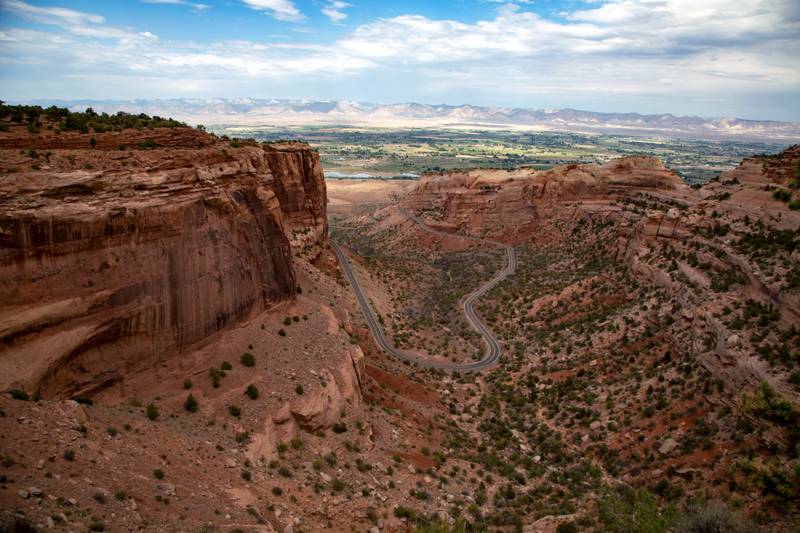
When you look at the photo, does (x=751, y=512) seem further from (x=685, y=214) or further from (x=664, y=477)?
(x=685, y=214)

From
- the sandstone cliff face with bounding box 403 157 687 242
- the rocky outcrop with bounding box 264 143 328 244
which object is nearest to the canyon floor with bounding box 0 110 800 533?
the rocky outcrop with bounding box 264 143 328 244

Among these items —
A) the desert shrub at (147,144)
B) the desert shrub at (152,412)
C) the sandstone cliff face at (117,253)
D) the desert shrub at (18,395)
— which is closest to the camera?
the desert shrub at (18,395)

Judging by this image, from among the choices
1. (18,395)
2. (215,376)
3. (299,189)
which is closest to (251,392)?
(215,376)

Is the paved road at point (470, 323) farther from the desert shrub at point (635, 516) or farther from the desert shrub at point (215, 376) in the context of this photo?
the desert shrub at point (635, 516)

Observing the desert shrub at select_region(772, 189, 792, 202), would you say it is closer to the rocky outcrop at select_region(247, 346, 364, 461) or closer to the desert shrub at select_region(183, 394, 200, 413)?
the rocky outcrop at select_region(247, 346, 364, 461)

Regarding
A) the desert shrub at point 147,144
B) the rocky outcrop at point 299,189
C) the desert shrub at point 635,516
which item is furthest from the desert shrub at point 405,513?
the rocky outcrop at point 299,189

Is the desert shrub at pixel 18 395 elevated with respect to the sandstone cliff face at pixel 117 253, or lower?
lower

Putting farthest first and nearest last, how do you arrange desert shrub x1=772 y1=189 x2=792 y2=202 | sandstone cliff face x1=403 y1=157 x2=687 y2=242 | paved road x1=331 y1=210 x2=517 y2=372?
sandstone cliff face x1=403 y1=157 x2=687 y2=242
paved road x1=331 y1=210 x2=517 y2=372
desert shrub x1=772 y1=189 x2=792 y2=202

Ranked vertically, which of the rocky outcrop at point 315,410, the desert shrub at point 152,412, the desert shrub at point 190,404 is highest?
the desert shrub at point 152,412
